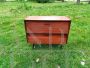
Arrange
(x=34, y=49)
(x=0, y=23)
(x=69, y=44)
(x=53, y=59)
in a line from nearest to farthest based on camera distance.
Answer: (x=53, y=59), (x=34, y=49), (x=69, y=44), (x=0, y=23)

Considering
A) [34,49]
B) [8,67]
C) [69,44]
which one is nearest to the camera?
[8,67]

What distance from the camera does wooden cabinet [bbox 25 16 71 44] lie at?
3768 millimetres

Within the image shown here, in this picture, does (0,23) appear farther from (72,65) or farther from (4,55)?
(72,65)

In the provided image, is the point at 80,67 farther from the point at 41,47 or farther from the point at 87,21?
the point at 87,21

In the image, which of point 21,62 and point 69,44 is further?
point 69,44

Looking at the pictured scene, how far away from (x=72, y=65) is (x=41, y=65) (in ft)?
1.37

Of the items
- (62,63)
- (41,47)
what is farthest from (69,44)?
(62,63)

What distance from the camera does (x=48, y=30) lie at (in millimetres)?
3805

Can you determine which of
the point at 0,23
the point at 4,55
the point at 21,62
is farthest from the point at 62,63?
the point at 0,23

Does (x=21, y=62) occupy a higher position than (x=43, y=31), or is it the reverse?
(x=43, y=31)

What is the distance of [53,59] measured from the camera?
3.65 m

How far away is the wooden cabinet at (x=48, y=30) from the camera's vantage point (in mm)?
3768

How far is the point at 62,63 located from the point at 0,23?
321 cm

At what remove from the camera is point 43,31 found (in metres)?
3.80
